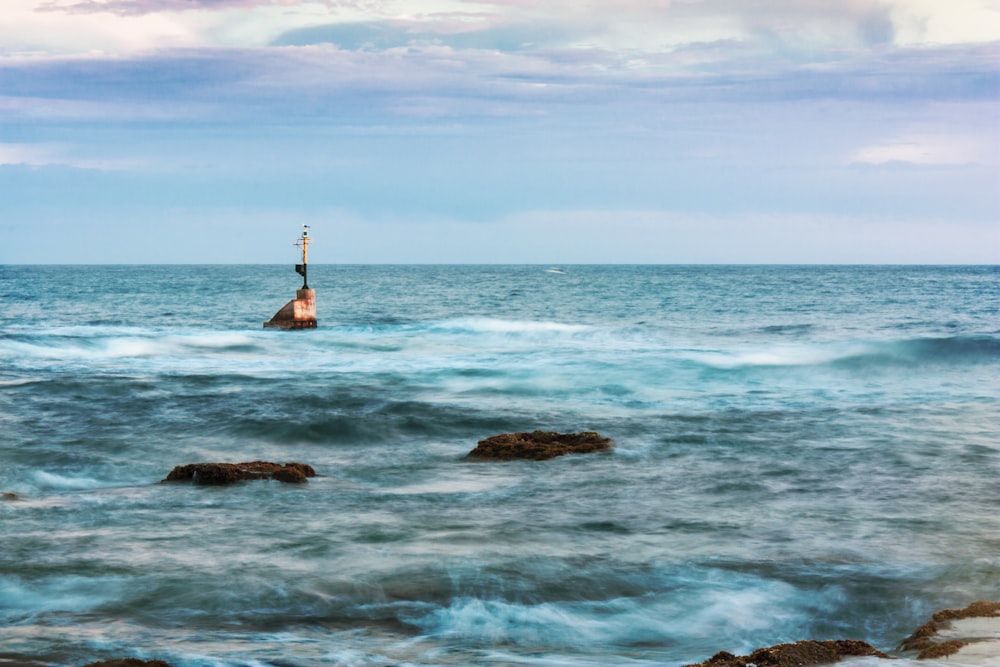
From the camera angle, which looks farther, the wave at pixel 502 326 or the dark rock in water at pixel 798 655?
the wave at pixel 502 326

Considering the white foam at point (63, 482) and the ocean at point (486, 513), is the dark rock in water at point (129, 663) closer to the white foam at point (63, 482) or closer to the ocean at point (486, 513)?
the ocean at point (486, 513)

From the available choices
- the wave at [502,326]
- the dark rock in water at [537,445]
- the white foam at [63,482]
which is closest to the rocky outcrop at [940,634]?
the dark rock in water at [537,445]

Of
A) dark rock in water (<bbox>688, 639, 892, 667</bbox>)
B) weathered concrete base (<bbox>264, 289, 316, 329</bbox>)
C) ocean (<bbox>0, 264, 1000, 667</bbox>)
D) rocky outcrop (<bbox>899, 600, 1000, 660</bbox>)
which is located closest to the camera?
dark rock in water (<bbox>688, 639, 892, 667</bbox>)

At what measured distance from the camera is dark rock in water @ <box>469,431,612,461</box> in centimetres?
1355

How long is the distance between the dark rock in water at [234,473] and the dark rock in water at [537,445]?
2557 mm

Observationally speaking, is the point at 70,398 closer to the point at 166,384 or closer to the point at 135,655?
the point at 166,384

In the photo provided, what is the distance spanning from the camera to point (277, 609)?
770 centimetres

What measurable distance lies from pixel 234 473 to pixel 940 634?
25.5 ft

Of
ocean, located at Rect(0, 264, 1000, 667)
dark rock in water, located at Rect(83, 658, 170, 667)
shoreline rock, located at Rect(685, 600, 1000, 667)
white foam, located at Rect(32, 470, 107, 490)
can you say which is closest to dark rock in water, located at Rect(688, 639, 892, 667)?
shoreline rock, located at Rect(685, 600, 1000, 667)

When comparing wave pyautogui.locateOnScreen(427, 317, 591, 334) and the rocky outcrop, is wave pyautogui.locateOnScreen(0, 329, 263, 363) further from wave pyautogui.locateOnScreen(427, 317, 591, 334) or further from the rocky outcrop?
the rocky outcrop

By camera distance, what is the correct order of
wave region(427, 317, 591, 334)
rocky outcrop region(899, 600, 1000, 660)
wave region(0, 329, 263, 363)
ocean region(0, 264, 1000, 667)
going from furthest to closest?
wave region(427, 317, 591, 334) → wave region(0, 329, 263, 363) → ocean region(0, 264, 1000, 667) → rocky outcrop region(899, 600, 1000, 660)

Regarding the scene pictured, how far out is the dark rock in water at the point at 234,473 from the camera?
38.9 feet

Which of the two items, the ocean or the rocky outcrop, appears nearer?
the rocky outcrop

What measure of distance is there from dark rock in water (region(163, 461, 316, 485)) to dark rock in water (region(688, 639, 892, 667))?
6893 mm
